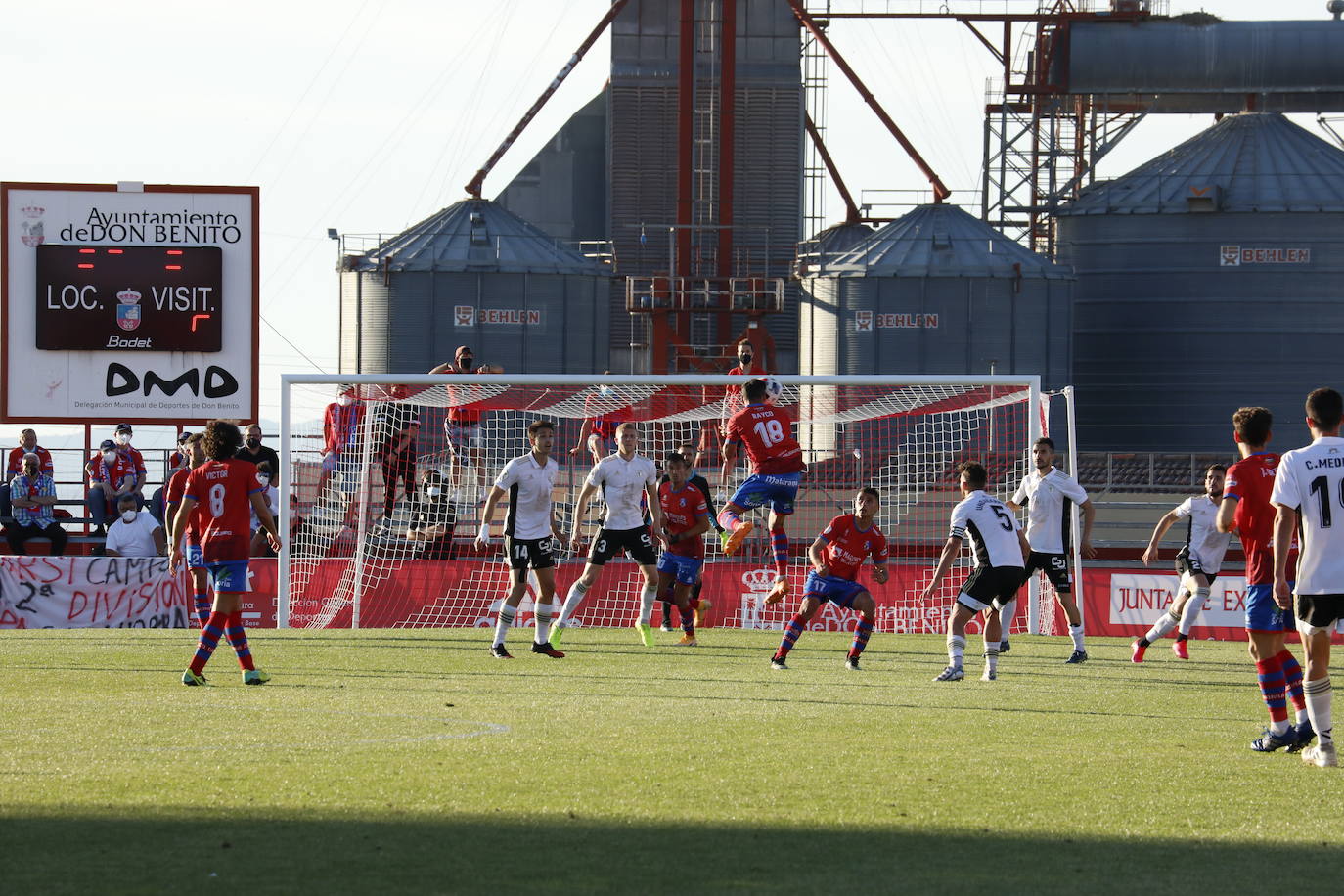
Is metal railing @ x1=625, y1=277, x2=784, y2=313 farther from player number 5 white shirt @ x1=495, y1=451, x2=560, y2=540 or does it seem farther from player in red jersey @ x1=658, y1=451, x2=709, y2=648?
player number 5 white shirt @ x1=495, y1=451, x2=560, y2=540

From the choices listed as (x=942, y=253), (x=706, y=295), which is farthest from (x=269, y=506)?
(x=942, y=253)

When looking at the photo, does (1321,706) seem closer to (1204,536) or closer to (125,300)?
(1204,536)

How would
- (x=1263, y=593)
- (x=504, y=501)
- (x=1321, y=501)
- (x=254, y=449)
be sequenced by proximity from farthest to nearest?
1. (x=504, y=501)
2. (x=254, y=449)
3. (x=1263, y=593)
4. (x=1321, y=501)

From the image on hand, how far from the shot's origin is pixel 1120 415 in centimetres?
4200

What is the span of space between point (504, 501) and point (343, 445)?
16.6ft

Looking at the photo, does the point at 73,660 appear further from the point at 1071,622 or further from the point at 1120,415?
the point at 1120,415

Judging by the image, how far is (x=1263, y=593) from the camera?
9.69m

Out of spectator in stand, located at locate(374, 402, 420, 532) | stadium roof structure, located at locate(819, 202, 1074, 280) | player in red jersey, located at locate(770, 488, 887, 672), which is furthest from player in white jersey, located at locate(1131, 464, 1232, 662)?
stadium roof structure, located at locate(819, 202, 1074, 280)

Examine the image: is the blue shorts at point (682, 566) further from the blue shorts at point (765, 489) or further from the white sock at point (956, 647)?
the white sock at point (956, 647)

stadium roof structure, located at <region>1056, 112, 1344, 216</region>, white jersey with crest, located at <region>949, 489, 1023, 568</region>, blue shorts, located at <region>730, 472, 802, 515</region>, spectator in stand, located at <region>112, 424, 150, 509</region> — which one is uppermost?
stadium roof structure, located at <region>1056, 112, 1344, 216</region>

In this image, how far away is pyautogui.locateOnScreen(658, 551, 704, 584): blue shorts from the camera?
59.6 ft

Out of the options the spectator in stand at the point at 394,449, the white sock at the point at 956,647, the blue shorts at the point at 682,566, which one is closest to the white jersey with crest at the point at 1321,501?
the white sock at the point at 956,647

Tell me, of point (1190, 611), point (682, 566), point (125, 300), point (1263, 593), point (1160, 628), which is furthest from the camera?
point (125, 300)

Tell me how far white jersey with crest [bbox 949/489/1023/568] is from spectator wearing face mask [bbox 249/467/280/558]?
1012cm
